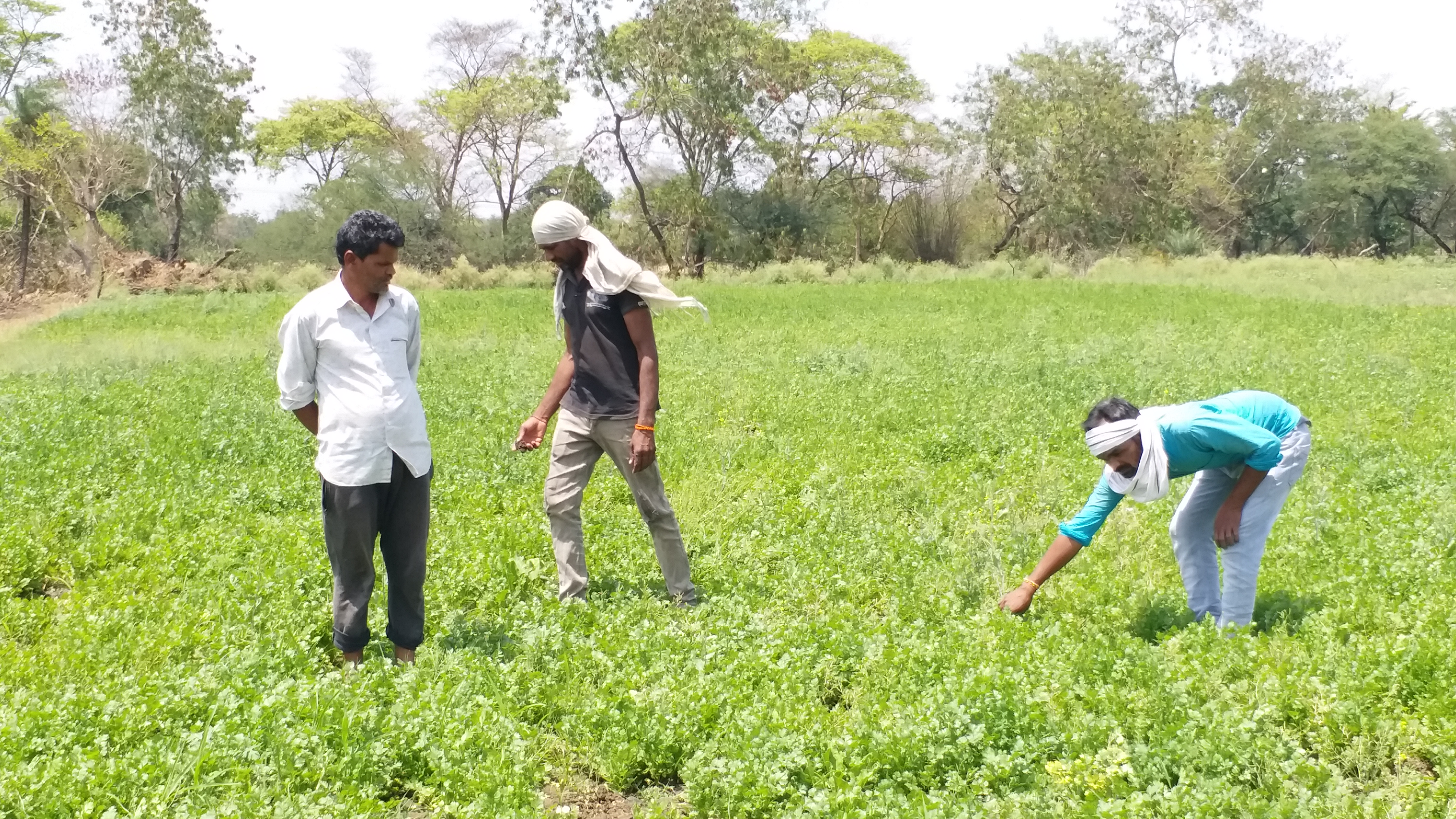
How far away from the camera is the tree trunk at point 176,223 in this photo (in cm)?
4322

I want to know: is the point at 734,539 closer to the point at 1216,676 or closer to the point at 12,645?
A: the point at 1216,676

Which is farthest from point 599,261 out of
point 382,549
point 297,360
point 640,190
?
point 640,190

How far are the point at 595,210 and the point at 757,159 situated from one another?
7.68m

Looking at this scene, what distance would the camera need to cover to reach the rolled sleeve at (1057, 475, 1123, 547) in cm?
453

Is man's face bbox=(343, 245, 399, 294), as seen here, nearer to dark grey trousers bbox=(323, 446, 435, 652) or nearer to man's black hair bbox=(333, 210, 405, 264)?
man's black hair bbox=(333, 210, 405, 264)

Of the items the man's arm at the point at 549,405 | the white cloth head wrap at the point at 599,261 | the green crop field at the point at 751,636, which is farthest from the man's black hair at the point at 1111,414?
the man's arm at the point at 549,405

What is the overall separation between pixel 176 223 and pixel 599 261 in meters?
45.1

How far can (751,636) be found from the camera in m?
5.14

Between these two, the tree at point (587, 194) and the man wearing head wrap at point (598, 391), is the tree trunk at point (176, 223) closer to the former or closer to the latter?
the tree at point (587, 194)

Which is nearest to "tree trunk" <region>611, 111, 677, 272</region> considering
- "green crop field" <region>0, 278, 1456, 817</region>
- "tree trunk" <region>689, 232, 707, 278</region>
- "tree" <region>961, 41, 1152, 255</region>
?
"tree trunk" <region>689, 232, 707, 278</region>

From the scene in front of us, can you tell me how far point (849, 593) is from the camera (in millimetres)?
5781

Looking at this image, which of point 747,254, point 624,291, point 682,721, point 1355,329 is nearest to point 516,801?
point 682,721

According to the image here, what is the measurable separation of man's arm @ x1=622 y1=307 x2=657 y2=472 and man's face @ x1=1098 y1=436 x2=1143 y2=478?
212 centimetres

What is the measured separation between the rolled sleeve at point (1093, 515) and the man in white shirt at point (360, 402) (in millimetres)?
2858
